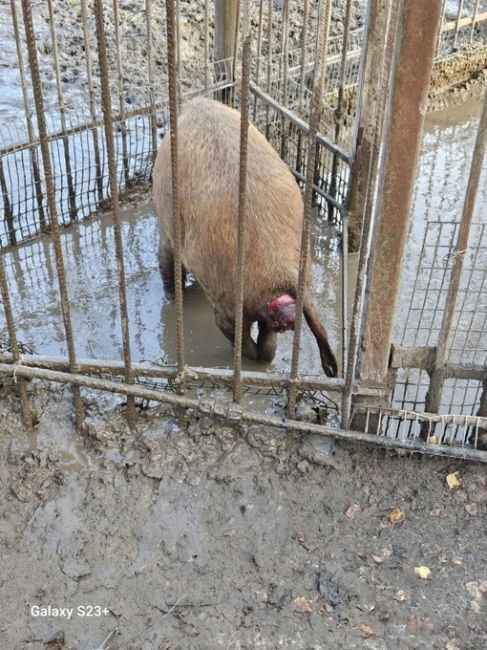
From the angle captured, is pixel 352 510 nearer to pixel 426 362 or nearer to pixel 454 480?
pixel 454 480

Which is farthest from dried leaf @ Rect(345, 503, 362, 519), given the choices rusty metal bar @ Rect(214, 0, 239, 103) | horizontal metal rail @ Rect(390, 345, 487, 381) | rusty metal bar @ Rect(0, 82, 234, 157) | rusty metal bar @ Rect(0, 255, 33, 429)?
rusty metal bar @ Rect(214, 0, 239, 103)

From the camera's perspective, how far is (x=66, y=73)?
7.38 metres

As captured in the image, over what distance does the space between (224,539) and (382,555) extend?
2.15 feet

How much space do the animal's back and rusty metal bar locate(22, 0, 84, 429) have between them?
104 centimetres

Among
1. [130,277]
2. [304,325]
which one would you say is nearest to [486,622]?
[304,325]

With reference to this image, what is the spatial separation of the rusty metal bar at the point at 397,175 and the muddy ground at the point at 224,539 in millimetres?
569

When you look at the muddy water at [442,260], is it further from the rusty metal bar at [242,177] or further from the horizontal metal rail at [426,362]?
the rusty metal bar at [242,177]

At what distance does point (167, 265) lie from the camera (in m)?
4.98

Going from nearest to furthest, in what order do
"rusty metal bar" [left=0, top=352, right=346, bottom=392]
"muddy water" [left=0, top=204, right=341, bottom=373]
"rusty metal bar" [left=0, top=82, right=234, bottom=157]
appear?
"rusty metal bar" [left=0, top=352, right=346, bottom=392] < "muddy water" [left=0, top=204, right=341, bottom=373] < "rusty metal bar" [left=0, top=82, right=234, bottom=157]

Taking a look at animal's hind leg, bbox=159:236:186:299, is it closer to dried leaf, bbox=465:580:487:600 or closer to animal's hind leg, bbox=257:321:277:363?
animal's hind leg, bbox=257:321:277:363

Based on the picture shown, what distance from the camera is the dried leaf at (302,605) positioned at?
2.90m

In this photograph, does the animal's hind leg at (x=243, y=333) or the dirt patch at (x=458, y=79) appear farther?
the dirt patch at (x=458, y=79)

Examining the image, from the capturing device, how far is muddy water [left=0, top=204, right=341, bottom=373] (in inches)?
178

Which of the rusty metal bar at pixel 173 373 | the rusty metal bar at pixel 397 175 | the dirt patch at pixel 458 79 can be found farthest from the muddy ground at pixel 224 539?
the dirt patch at pixel 458 79
